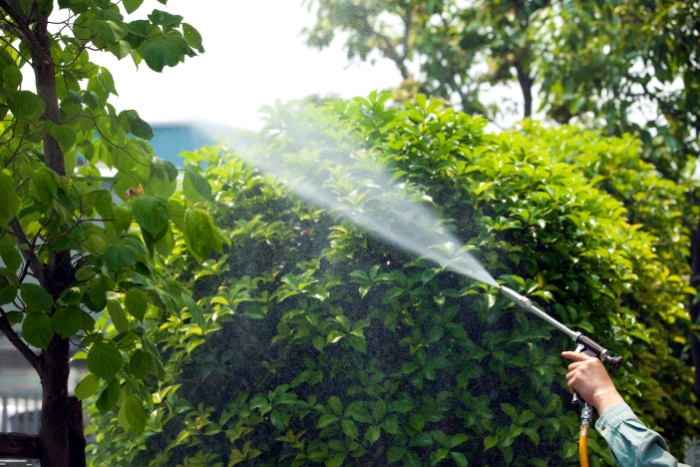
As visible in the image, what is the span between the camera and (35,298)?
2.11 m

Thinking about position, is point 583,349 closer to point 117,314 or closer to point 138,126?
point 117,314

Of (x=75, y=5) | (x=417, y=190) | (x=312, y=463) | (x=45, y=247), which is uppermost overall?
(x=75, y=5)

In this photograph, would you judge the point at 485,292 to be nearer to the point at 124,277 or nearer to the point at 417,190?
the point at 417,190

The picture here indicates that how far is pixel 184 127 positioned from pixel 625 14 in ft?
15.8

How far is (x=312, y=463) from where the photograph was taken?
2.76 meters

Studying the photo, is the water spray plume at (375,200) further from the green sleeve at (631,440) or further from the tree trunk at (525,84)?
the tree trunk at (525,84)

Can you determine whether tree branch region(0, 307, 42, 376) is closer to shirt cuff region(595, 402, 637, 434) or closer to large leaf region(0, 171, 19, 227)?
large leaf region(0, 171, 19, 227)

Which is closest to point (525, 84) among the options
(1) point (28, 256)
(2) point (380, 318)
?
(2) point (380, 318)

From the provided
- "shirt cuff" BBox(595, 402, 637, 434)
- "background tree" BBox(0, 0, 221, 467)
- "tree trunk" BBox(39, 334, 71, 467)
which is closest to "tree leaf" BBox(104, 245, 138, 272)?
"background tree" BBox(0, 0, 221, 467)

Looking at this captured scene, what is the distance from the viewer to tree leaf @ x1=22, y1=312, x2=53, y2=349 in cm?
210

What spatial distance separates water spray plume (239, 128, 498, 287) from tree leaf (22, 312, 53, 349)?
1.25 meters

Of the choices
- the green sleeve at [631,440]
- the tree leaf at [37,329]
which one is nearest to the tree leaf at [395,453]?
the green sleeve at [631,440]

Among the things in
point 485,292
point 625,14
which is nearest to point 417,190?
point 485,292

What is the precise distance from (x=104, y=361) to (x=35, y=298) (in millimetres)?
279
